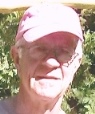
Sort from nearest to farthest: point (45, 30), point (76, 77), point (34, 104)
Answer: point (45, 30)
point (34, 104)
point (76, 77)

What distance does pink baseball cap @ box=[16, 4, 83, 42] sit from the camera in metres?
1.74

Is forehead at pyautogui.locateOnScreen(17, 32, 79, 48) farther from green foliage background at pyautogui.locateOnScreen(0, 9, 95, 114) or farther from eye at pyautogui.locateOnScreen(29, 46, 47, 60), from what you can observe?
green foliage background at pyautogui.locateOnScreen(0, 9, 95, 114)

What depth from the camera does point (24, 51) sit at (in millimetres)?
1797

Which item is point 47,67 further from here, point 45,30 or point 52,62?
point 45,30

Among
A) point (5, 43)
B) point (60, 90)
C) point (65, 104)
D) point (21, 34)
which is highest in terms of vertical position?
point (21, 34)

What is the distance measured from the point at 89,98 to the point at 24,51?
207 cm

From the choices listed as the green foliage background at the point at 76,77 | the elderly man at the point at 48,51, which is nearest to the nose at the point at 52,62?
the elderly man at the point at 48,51

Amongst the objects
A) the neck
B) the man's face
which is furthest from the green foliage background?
the man's face

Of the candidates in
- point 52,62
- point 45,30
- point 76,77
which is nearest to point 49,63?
point 52,62

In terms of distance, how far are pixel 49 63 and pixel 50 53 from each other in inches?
1.3

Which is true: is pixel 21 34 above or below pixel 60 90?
above

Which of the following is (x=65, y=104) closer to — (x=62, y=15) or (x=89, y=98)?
(x=89, y=98)

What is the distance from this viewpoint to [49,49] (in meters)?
1.77

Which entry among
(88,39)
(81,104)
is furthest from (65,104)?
(88,39)
